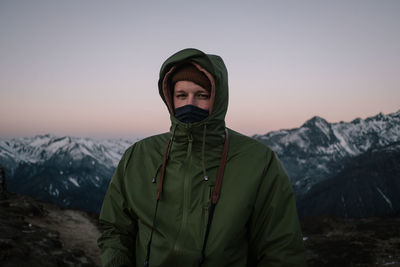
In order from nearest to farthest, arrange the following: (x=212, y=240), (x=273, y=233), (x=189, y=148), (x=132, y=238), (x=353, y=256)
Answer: (x=212, y=240) → (x=273, y=233) → (x=189, y=148) → (x=132, y=238) → (x=353, y=256)

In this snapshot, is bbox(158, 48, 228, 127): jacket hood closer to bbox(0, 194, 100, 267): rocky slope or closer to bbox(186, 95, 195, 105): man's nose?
bbox(186, 95, 195, 105): man's nose

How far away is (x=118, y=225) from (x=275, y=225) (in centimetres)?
217

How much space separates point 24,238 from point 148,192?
51.2ft

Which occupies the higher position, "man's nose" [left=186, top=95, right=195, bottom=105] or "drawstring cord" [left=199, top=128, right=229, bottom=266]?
"man's nose" [left=186, top=95, right=195, bottom=105]

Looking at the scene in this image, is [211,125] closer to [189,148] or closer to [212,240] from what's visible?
[189,148]

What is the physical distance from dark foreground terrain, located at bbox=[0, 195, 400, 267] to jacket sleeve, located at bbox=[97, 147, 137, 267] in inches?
413

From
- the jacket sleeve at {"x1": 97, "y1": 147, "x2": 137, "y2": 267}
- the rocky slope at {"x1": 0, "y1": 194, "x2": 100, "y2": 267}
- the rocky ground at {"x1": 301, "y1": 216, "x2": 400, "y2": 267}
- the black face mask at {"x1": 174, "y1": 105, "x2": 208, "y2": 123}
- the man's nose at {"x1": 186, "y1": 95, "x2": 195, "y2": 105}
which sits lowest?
the rocky ground at {"x1": 301, "y1": 216, "x2": 400, "y2": 267}

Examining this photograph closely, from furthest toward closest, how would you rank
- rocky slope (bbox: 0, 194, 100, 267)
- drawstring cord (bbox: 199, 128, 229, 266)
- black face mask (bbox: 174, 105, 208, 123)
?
rocky slope (bbox: 0, 194, 100, 267)
black face mask (bbox: 174, 105, 208, 123)
drawstring cord (bbox: 199, 128, 229, 266)

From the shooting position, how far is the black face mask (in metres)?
3.98

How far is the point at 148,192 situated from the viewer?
3.80 meters

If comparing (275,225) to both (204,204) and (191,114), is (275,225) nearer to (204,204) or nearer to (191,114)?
(204,204)

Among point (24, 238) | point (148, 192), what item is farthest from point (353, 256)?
point (148, 192)

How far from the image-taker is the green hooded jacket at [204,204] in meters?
3.35

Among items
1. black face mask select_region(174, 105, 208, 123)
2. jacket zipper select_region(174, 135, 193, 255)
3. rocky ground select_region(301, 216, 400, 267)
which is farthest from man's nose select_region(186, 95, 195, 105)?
rocky ground select_region(301, 216, 400, 267)
